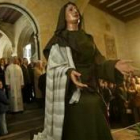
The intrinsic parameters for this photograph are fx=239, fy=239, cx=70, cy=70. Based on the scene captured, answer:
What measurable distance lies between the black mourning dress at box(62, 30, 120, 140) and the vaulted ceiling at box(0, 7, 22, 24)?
410 inches

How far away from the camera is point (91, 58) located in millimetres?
1638

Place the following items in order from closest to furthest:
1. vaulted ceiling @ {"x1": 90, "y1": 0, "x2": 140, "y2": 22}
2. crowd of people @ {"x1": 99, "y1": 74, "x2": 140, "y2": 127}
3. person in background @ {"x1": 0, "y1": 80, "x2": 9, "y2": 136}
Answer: person in background @ {"x1": 0, "y1": 80, "x2": 9, "y2": 136}, crowd of people @ {"x1": 99, "y1": 74, "x2": 140, "y2": 127}, vaulted ceiling @ {"x1": 90, "y1": 0, "x2": 140, "y2": 22}

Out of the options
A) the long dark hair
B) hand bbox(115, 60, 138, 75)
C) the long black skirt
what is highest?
the long dark hair

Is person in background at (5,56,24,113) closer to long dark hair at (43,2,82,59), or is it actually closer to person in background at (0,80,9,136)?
person in background at (0,80,9,136)

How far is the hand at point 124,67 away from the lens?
1.46 meters

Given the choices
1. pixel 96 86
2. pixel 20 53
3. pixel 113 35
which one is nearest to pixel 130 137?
pixel 96 86

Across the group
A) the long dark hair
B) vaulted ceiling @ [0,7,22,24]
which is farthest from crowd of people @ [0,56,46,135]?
vaulted ceiling @ [0,7,22,24]

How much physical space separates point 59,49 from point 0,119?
3846 millimetres

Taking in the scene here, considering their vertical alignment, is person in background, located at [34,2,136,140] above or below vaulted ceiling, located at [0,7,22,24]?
below

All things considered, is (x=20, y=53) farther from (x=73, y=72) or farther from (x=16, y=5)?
(x=73, y=72)

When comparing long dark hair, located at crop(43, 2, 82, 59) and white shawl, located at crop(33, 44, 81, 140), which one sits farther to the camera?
long dark hair, located at crop(43, 2, 82, 59)

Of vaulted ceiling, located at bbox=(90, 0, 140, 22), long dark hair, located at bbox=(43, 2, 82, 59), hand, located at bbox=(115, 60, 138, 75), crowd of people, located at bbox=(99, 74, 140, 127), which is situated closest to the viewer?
hand, located at bbox=(115, 60, 138, 75)

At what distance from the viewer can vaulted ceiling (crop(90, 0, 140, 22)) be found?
995cm

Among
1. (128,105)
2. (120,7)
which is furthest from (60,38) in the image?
(120,7)
